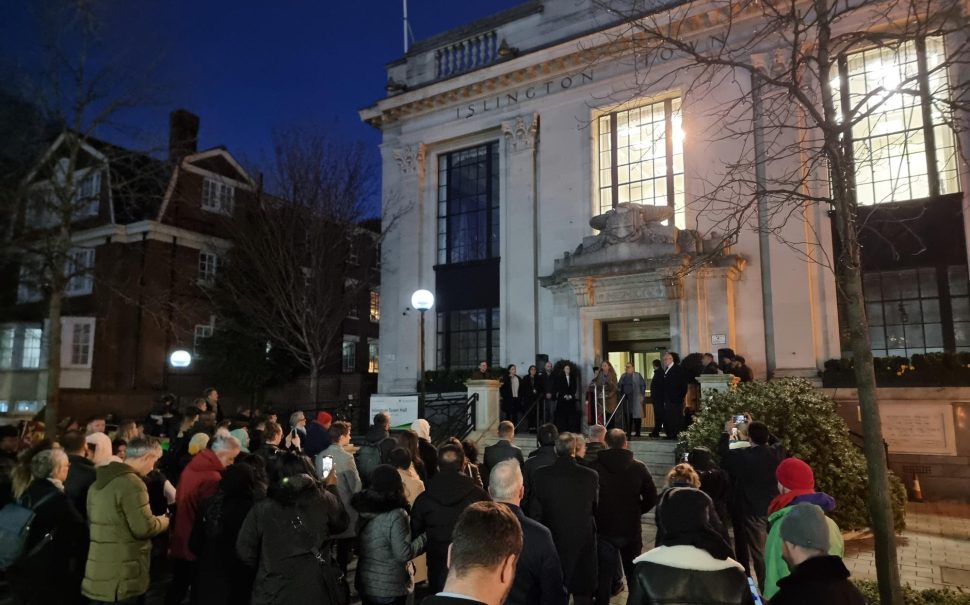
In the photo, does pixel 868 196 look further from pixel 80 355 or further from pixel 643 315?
pixel 80 355

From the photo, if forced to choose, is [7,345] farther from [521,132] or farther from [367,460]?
[367,460]

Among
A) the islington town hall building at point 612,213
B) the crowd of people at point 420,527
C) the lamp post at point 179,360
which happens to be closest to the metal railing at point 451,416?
the islington town hall building at point 612,213

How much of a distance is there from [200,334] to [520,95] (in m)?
17.1

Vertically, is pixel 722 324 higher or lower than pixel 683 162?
lower

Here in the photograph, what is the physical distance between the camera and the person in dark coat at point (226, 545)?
16.2 ft

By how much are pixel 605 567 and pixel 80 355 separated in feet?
85.2

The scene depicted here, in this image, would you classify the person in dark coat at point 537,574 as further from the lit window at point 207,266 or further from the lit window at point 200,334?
the lit window at point 207,266

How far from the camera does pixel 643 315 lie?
54.3 ft

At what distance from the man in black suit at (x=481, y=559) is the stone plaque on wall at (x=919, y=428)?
43.1 ft

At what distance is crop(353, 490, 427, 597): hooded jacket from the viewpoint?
4.62 meters

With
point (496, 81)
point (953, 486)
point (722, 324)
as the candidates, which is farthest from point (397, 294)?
point (953, 486)

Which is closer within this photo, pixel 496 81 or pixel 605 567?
pixel 605 567

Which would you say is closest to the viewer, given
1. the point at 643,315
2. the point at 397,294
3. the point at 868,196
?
the point at 868,196

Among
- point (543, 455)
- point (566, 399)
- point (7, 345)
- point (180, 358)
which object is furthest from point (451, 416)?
point (7, 345)
